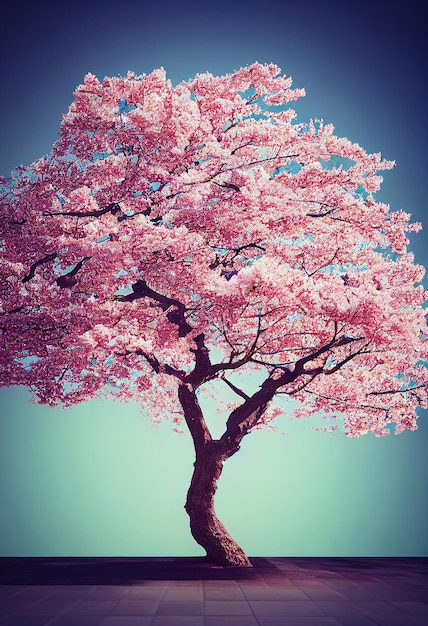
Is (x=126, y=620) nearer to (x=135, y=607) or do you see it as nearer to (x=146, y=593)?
(x=135, y=607)

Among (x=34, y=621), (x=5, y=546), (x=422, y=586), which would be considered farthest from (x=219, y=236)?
(x=5, y=546)

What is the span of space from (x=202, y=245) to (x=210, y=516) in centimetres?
324

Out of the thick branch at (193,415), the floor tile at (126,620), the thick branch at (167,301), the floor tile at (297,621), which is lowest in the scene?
the floor tile at (297,621)

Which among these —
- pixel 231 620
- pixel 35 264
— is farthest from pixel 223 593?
pixel 35 264

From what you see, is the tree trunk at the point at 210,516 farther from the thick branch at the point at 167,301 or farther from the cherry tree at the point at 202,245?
the thick branch at the point at 167,301

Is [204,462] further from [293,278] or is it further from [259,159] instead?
[259,159]

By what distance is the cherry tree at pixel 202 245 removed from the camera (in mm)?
4863

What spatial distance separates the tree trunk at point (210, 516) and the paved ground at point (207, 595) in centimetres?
20

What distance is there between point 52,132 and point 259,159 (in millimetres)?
4372

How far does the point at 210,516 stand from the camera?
632 centimetres

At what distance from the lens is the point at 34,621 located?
382 centimetres

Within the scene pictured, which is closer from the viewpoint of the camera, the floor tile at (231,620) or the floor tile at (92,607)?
the floor tile at (231,620)

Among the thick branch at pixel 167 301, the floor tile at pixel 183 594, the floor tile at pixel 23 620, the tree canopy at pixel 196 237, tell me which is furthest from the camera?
the thick branch at pixel 167 301

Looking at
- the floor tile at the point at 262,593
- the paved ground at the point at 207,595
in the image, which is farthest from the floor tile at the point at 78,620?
the floor tile at the point at 262,593
